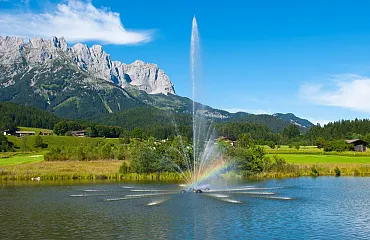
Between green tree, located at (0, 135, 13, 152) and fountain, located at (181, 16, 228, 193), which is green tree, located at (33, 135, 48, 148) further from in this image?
fountain, located at (181, 16, 228, 193)

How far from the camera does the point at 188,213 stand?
39594 millimetres

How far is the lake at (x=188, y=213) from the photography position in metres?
31.3

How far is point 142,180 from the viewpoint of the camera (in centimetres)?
7744

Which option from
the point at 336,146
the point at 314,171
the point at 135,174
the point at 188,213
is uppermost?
the point at 336,146

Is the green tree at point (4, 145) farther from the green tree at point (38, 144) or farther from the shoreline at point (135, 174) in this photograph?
the shoreline at point (135, 174)

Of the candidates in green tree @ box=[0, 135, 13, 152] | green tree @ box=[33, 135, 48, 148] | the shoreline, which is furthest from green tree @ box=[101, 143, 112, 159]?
green tree @ box=[33, 135, 48, 148]

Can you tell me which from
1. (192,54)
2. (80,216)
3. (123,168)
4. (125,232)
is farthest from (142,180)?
(125,232)

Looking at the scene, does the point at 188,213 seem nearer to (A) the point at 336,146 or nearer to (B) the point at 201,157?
(B) the point at 201,157

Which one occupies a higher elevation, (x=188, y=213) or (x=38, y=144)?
(x=38, y=144)

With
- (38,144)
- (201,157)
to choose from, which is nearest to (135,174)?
(201,157)

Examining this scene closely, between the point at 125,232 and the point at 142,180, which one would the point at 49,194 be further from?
the point at 125,232

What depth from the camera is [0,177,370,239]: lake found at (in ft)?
103

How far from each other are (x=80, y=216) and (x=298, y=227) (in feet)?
67.8

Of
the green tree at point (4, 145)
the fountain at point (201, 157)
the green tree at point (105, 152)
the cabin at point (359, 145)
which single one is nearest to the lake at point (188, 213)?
the fountain at point (201, 157)
